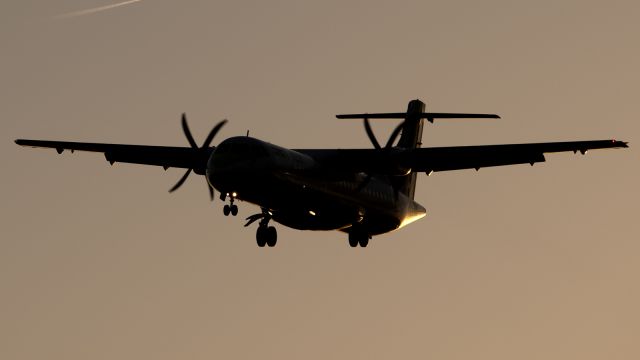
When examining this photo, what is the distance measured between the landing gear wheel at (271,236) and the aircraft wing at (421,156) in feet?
11.1

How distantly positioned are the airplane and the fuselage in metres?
0.04

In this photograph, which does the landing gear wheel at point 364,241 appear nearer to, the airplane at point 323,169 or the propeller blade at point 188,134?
the airplane at point 323,169

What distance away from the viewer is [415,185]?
196ft

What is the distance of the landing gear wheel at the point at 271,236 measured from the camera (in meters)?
50.2

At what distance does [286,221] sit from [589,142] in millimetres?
11786

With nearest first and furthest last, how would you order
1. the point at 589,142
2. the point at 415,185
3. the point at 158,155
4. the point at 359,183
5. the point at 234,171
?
the point at 234,171
the point at 589,142
the point at 359,183
the point at 158,155
the point at 415,185

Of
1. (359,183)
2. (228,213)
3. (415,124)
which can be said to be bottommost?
(228,213)

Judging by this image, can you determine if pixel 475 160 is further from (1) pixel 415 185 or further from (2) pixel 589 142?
(1) pixel 415 185

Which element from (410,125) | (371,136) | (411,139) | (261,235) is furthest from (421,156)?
(410,125)

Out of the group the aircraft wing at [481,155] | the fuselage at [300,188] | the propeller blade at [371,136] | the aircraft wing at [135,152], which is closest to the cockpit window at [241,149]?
the fuselage at [300,188]

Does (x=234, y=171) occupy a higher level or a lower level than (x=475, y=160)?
lower

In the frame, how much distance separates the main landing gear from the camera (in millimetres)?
49844

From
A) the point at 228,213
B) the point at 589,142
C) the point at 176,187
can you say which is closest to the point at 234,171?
the point at 228,213

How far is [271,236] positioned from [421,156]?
22.1 feet
